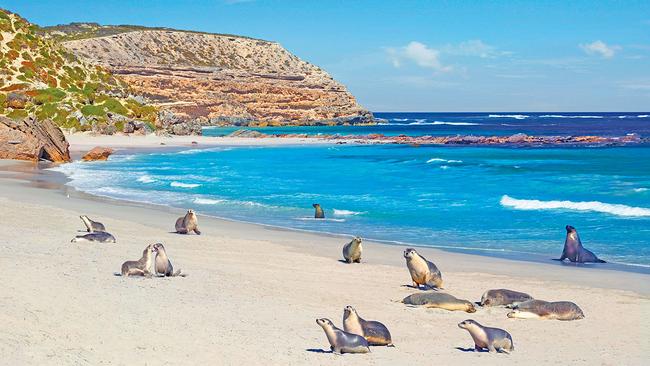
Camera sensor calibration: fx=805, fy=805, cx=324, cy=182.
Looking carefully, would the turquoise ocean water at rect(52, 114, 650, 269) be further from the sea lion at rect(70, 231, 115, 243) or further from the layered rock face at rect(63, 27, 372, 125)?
the layered rock face at rect(63, 27, 372, 125)

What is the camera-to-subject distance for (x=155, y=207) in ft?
70.1

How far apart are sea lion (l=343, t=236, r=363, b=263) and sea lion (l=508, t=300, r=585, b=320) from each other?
150 inches

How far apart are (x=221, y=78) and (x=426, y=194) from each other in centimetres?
10066

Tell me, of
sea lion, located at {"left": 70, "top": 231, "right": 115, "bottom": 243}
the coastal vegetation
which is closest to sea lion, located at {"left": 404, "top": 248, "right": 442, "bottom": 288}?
sea lion, located at {"left": 70, "top": 231, "right": 115, "bottom": 243}

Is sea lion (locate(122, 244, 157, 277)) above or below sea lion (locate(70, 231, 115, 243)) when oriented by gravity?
above

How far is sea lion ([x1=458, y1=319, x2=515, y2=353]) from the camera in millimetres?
7805

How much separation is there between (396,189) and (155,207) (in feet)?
34.1

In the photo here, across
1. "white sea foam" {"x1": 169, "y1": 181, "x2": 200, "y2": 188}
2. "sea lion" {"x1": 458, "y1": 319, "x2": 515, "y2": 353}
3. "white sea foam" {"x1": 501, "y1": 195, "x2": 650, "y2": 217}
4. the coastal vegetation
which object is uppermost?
the coastal vegetation

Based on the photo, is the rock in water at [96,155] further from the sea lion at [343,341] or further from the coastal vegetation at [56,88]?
the sea lion at [343,341]

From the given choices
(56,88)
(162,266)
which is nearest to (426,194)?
(162,266)

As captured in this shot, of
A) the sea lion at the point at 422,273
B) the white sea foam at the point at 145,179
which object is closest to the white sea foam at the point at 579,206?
the sea lion at the point at 422,273

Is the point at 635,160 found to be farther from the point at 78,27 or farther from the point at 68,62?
the point at 78,27

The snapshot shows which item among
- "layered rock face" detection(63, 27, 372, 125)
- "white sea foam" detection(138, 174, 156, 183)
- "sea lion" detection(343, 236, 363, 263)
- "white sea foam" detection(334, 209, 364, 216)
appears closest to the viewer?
"sea lion" detection(343, 236, 363, 263)

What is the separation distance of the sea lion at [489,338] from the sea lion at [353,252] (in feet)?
16.6
